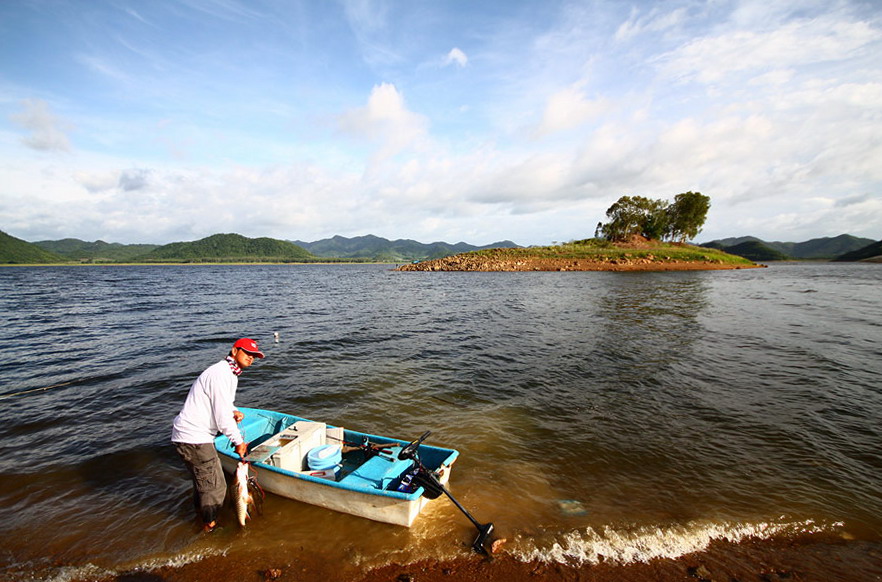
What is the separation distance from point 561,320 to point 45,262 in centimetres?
27785

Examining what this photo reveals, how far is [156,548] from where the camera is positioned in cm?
666

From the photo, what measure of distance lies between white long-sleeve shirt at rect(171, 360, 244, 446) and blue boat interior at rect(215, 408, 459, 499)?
129 cm

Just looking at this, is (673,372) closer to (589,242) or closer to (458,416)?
(458,416)

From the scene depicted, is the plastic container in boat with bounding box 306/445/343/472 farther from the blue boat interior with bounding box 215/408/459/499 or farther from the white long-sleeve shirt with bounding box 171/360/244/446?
the white long-sleeve shirt with bounding box 171/360/244/446

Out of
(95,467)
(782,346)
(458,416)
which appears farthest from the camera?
(782,346)

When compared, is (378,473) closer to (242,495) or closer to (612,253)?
(242,495)

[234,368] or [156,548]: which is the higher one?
[234,368]

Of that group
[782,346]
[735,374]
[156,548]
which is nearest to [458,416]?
[156,548]

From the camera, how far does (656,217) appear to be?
10731 centimetres

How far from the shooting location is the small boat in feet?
22.3

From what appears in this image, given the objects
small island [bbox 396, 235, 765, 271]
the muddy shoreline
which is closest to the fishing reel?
the muddy shoreline

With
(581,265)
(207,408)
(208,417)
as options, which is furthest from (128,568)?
(581,265)

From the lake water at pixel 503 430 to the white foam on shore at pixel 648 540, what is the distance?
0.12 ft

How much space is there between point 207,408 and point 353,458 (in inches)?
142
